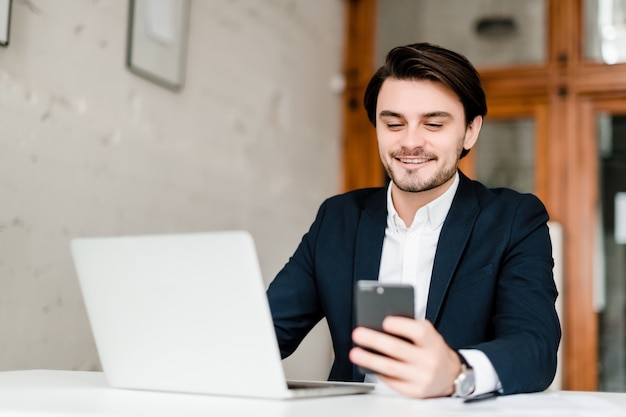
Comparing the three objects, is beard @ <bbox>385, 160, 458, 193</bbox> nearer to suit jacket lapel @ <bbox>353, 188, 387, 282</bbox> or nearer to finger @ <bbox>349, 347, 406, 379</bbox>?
suit jacket lapel @ <bbox>353, 188, 387, 282</bbox>

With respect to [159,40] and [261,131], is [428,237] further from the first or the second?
[261,131]

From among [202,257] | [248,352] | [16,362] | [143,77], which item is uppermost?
[143,77]

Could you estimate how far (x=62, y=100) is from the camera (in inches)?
83.2

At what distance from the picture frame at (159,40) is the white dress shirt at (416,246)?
1.09m

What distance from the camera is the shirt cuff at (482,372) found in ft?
3.69

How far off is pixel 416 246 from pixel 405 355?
72 centimetres

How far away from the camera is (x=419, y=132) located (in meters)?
1.67

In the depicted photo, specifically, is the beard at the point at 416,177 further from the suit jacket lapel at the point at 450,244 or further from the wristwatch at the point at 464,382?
the wristwatch at the point at 464,382

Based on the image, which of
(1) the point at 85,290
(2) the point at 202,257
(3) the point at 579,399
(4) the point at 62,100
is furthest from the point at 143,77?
(3) the point at 579,399

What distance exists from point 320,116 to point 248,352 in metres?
3.03

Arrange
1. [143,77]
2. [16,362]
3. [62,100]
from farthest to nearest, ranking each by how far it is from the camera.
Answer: [143,77]
[62,100]
[16,362]

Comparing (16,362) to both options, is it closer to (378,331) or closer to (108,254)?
(108,254)

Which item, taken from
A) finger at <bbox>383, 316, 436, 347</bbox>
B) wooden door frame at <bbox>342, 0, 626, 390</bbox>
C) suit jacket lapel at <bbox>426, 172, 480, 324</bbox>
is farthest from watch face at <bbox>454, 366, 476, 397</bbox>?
wooden door frame at <bbox>342, 0, 626, 390</bbox>

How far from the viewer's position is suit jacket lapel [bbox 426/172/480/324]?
62.3 inches
